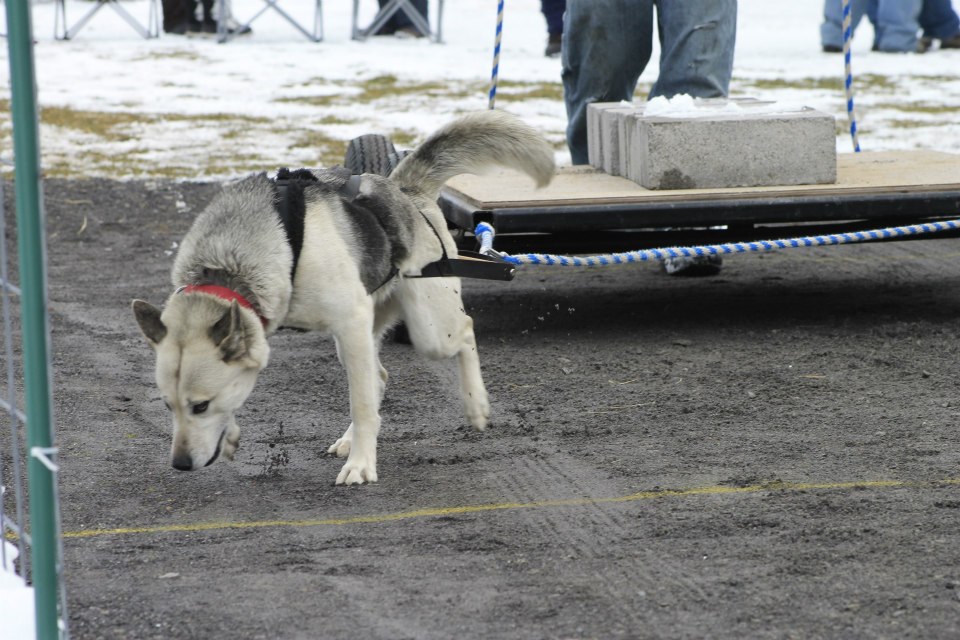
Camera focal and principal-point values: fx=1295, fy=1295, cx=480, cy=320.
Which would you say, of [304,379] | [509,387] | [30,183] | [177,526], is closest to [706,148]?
[509,387]

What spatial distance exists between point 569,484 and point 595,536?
48cm

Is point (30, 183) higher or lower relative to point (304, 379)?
higher

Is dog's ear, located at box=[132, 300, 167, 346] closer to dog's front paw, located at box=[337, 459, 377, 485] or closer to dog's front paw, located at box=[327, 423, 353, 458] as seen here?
dog's front paw, located at box=[337, 459, 377, 485]

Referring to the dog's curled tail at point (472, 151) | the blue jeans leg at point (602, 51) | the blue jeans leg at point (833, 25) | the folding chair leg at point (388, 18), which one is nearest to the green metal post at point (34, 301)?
the dog's curled tail at point (472, 151)

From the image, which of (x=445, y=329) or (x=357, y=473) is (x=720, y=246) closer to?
(x=445, y=329)

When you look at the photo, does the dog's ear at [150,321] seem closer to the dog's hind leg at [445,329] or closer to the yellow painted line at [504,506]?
the yellow painted line at [504,506]

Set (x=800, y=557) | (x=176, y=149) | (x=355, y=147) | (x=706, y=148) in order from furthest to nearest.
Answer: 1. (x=176, y=149)
2. (x=355, y=147)
3. (x=706, y=148)
4. (x=800, y=557)

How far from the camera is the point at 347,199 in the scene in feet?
13.1

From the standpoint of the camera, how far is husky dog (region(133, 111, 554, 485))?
3422 mm

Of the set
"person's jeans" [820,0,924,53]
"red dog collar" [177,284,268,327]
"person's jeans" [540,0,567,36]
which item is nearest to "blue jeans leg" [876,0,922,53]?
"person's jeans" [820,0,924,53]

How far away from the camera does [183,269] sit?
143 inches

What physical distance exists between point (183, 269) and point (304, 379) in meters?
1.54

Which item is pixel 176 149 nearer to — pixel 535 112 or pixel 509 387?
pixel 535 112

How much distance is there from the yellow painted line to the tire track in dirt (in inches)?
2.4
